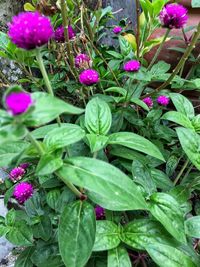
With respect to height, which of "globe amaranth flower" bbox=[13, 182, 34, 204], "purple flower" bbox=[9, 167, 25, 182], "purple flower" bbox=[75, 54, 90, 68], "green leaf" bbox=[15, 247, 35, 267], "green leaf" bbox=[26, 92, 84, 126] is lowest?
"green leaf" bbox=[15, 247, 35, 267]

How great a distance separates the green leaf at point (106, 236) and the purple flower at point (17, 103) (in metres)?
0.31

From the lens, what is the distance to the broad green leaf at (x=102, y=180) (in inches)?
19.3

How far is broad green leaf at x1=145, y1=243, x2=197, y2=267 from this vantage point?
61cm

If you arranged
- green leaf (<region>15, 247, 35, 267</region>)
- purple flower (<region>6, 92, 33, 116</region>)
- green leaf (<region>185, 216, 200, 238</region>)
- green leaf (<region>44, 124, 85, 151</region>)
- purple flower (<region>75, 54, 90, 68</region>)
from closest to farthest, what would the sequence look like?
purple flower (<region>6, 92, 33, 116</region>), green leaf (<region>44, 124, 85, 151</region>), green leaf (<region>185, 216, 200, 238</region>), green leaf (<region>15, 247, 35, 267</region>), purple flower (<region>75, 54, 90, 68</region>)

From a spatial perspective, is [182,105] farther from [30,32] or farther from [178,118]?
[30,32]

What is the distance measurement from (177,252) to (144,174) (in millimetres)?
170

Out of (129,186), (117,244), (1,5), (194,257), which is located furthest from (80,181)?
(1,5)

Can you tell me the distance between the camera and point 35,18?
0.50 metres

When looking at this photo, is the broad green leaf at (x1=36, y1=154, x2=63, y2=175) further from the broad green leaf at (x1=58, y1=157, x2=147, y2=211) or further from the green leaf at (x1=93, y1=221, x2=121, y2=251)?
the green leaf at (x1=93, y1=221, x2=121, y2=251)

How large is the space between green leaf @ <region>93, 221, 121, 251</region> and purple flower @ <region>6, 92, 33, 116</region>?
0.31 metres

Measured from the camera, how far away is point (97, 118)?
0.72 metres

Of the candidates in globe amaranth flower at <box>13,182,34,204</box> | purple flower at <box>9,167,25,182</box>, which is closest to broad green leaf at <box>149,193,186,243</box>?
globe amaranth flower at <box>13,182,34,204</box>

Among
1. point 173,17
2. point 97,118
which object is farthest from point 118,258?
point 173,17

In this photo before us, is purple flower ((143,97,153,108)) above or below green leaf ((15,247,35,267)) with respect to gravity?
above
